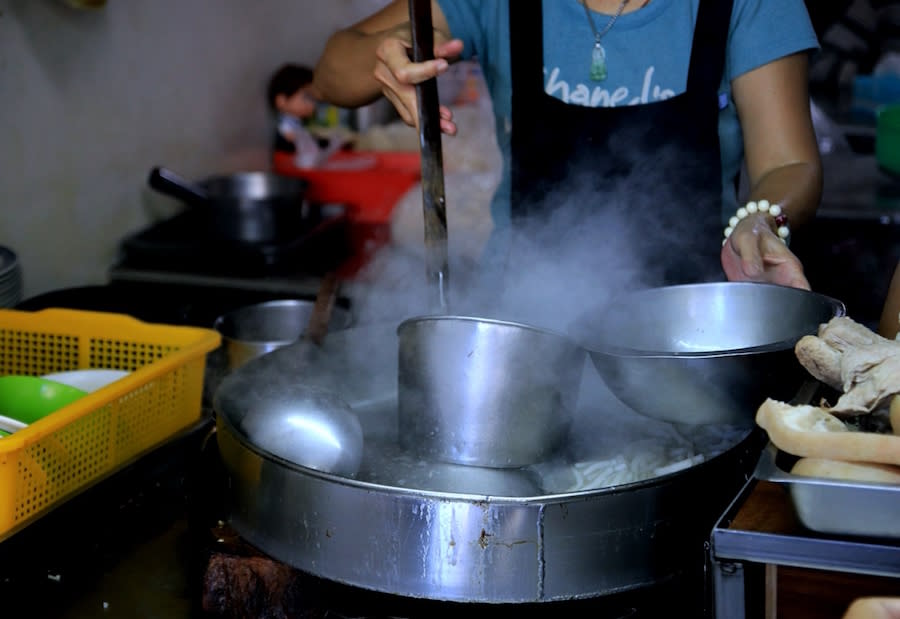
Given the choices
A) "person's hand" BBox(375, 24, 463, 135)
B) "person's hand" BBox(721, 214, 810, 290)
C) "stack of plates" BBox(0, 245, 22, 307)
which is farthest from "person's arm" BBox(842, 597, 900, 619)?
"stack of plates" BBox(0, 245, 22, 307)

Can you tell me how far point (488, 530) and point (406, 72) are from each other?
2.65 ft

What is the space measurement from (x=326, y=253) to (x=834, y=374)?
231 centimetres

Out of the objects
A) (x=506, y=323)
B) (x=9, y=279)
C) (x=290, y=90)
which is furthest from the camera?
(x=290, y=90)

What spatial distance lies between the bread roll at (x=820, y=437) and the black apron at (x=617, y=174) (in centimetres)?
113

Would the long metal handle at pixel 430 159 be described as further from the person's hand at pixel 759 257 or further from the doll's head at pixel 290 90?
the doll's head at pixel 290 90

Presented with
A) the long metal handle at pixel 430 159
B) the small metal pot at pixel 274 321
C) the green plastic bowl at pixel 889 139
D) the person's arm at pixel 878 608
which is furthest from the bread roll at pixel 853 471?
the green plastic bowl at pixel 889 139

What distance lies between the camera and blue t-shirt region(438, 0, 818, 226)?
6.43 ft

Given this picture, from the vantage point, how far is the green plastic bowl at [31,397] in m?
1.72

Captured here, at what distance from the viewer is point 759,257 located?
5.23 ft

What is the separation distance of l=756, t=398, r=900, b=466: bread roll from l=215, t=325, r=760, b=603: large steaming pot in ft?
0.87

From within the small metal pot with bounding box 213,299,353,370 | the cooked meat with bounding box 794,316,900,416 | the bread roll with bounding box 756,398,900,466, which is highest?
the cooked meat with bounding box 794,316,900,416

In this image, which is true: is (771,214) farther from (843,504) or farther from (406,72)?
(843,504)

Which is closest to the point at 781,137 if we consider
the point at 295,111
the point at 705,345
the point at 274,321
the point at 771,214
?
the point at 771,214

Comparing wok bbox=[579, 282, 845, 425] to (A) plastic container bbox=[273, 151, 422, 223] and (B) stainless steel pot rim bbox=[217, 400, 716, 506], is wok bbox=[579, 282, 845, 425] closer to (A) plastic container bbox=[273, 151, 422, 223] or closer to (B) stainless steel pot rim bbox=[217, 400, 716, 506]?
(B) stainless steel pot rim bbox=[217, 400, 716, 506]
